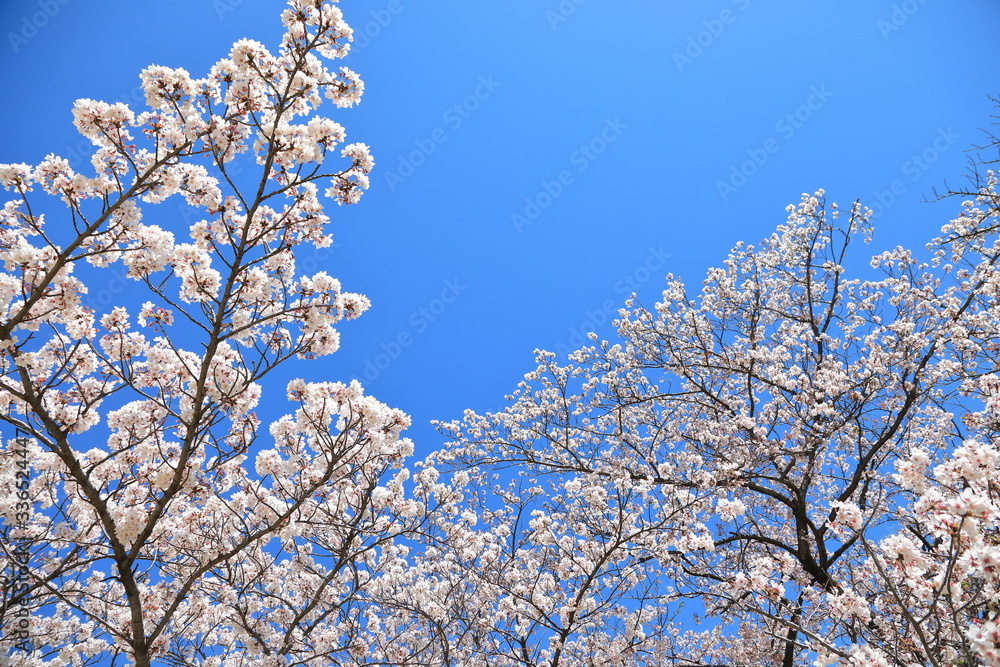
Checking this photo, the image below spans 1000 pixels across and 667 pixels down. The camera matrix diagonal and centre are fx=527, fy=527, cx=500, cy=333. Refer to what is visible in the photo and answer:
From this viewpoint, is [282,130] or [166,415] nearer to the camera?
[282,130]

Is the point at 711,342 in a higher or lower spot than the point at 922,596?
higher

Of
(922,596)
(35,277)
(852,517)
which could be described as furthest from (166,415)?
(922,596)

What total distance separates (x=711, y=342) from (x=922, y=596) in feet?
25.5

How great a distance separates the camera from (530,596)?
8.18m

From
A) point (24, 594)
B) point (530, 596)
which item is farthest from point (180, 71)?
point (530, 596)

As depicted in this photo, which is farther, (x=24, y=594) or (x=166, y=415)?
(x=166, y=415)

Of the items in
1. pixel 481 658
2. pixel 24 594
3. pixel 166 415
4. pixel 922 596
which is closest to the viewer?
pixel 922 596

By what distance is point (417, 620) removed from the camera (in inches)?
391

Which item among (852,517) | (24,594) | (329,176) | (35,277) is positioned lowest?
(24,594)

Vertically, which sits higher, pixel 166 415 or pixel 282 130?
pixel 282 130

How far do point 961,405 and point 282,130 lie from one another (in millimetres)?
10061

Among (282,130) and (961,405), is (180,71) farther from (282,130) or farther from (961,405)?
(961,405)

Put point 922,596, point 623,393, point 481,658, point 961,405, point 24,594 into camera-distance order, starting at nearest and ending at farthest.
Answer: point 922,596, point 24,594, point 961,405, point 481,658, point 623,393

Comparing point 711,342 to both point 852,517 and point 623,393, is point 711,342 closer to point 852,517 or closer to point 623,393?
point 623,393
